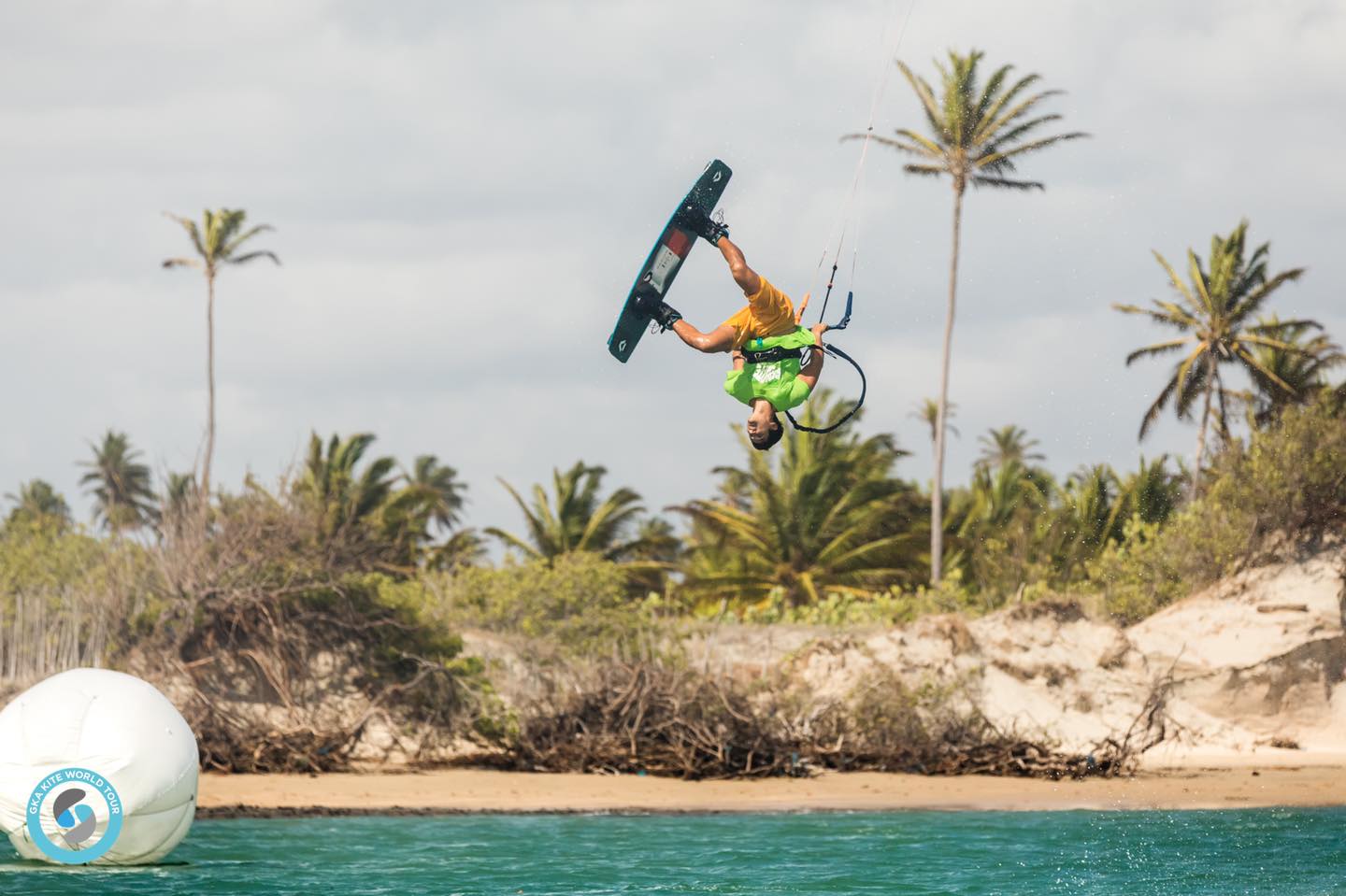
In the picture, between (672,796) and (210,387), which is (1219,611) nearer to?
(672,796)

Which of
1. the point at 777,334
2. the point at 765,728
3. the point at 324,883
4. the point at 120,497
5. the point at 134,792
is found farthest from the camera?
the point at 120,497

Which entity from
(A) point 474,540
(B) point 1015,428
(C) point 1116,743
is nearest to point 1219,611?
(C) point 1116,743

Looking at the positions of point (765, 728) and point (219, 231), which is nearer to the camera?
point (765, 728)

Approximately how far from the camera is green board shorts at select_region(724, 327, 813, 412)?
1228cm

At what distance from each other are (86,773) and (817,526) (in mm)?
28946

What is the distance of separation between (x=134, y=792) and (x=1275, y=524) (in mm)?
23547

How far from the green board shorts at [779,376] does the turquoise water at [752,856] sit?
6.11 m

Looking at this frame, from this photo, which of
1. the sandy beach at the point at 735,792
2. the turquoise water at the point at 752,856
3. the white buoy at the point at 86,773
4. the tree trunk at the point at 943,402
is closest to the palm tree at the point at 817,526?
the tree trunk at the point at 943,402

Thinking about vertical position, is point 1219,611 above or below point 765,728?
above

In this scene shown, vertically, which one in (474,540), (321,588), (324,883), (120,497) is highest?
(120,497)

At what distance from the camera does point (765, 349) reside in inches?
486

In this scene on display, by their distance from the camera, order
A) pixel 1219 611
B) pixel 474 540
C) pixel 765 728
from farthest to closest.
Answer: pixel 474 540 → pixel 1219 611 → pixel 765 728

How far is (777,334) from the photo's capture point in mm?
12391

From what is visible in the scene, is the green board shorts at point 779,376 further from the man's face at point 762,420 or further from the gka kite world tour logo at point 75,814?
the gka kite world tour logo at point 75,814
